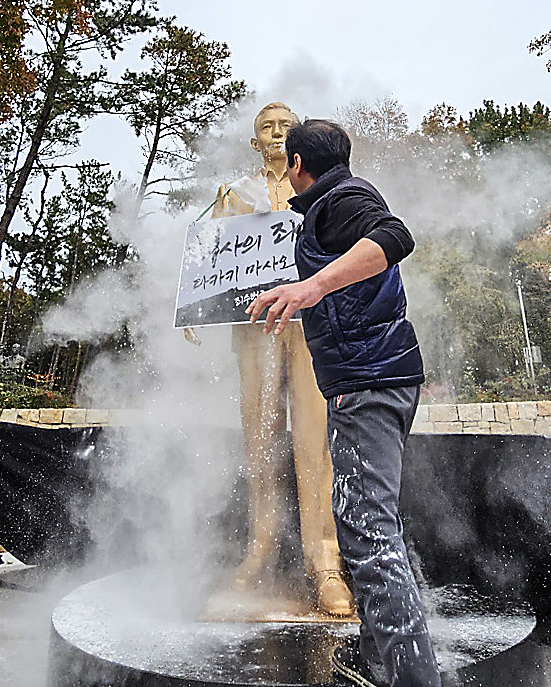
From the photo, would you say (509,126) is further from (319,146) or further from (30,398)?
(319,146)

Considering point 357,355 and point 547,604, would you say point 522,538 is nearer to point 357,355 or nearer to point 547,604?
point 547,604

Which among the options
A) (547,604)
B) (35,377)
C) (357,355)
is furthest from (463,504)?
(35,377)

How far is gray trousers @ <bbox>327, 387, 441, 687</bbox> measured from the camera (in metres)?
1.25

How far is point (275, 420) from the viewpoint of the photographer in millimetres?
2482

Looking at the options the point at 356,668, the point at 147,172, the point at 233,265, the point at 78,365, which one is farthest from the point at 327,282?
the point at 78,365

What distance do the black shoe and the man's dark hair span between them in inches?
48.5

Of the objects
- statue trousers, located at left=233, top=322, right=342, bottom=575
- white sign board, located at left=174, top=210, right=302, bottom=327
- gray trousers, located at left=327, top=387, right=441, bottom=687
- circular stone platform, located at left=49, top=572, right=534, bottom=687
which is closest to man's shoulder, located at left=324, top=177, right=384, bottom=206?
gray trousers, located at left=327, top=387, right=441, bottom=687

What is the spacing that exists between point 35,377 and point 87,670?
8.49 m

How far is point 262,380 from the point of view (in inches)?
97.5

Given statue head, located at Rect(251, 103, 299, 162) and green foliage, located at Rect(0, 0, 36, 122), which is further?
green foliage, located at Rect(0, 0, 36, 122)

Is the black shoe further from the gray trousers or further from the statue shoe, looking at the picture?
the statue shoe

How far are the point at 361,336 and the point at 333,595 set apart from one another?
1148 millimetres

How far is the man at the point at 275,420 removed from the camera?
2348mm

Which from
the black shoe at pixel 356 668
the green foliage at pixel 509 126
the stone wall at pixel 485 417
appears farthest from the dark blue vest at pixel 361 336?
the green foliage at pixel 509 126
